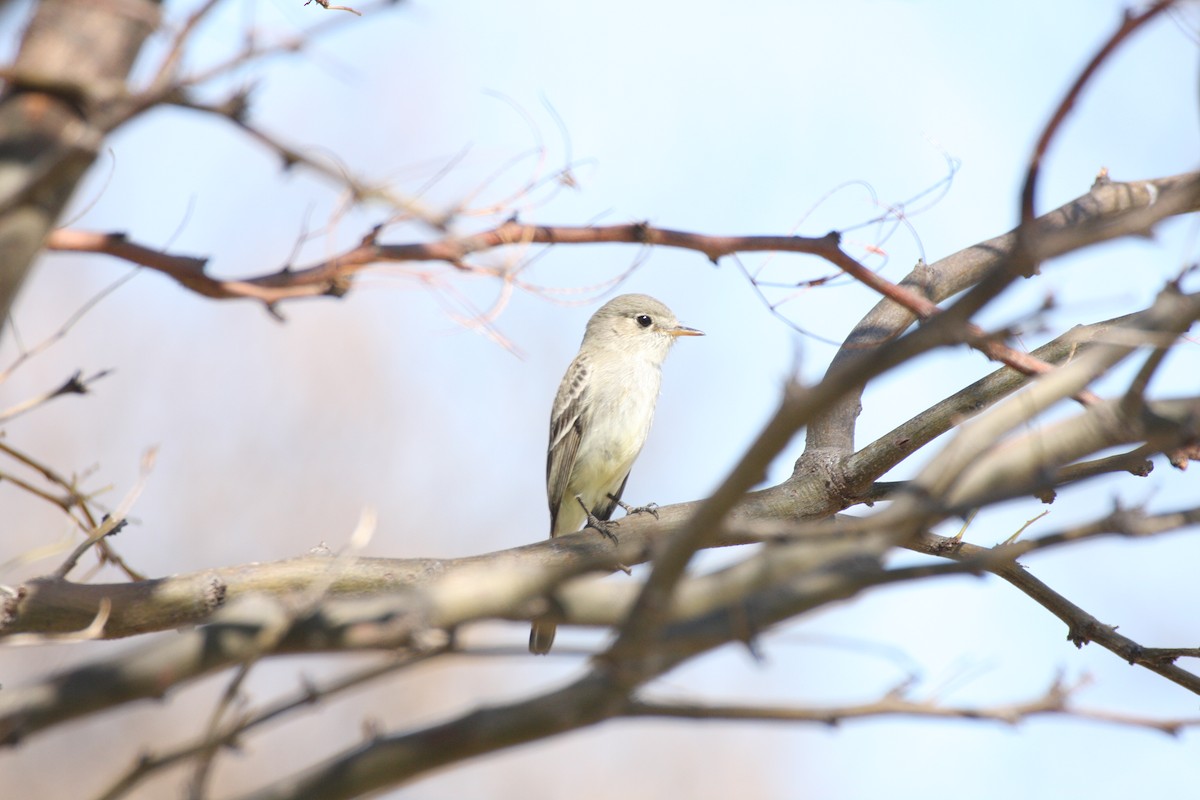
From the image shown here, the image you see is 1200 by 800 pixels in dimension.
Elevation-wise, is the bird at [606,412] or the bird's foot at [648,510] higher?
the bird at [606,412]

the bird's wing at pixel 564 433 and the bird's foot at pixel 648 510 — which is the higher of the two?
the bird's wing at pixel 564 433

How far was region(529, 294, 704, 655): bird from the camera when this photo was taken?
586 centimetres

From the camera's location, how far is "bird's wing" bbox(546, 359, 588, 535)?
5926 mm

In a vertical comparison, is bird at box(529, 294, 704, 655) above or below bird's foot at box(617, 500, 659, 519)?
above

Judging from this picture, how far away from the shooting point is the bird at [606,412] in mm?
5859

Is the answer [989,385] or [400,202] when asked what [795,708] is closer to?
[400,202]

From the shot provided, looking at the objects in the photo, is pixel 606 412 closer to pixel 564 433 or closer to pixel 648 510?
pixel 564 433

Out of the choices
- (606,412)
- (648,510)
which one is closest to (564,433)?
(606,412)

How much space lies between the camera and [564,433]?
19.8ft

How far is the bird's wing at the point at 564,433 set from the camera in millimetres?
5926

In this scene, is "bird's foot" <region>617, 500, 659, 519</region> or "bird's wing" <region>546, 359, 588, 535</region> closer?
"bird's foot" <region>617, 500, 659, 519</region>

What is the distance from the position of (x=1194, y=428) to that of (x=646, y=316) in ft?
15.6

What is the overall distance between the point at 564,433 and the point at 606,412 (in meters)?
0.28

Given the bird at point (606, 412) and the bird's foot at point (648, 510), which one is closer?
the bird's foot at point (648, 510)
